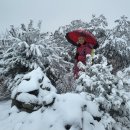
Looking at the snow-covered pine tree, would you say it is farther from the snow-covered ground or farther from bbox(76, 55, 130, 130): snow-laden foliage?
the snow-covered ground

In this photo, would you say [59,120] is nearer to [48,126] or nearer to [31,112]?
[48,126]

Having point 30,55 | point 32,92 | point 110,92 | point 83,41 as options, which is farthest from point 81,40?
point 32,92

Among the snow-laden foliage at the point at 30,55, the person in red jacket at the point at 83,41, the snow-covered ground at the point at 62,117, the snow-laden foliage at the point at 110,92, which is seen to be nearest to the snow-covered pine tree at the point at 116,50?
the person in red jacket at the point at 83,41

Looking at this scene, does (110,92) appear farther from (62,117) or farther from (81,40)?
(81,40)

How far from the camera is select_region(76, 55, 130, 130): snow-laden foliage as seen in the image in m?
5.57

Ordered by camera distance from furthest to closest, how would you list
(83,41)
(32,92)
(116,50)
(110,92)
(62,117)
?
(116,50) < (83,41) < (110,92) < (32,92) < (62,117)

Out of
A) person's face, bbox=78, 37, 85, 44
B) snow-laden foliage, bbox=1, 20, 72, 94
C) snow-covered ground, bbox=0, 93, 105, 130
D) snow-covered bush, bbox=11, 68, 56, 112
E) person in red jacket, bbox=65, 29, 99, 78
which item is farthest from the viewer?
person's face, bbox=78, 37, 85, 44

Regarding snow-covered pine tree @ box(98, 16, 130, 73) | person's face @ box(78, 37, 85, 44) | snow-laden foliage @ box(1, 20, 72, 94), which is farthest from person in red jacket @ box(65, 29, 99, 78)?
snow-covered pine tree @ box(98, 16, 130, 73)

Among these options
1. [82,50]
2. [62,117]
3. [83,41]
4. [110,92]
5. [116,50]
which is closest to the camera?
[62,117]

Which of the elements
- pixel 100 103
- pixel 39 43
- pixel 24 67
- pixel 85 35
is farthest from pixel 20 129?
pixel 85 35

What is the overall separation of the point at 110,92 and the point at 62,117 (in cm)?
131

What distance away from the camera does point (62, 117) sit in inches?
199

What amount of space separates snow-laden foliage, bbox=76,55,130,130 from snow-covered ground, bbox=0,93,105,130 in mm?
265

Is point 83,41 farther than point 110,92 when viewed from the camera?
Yes
